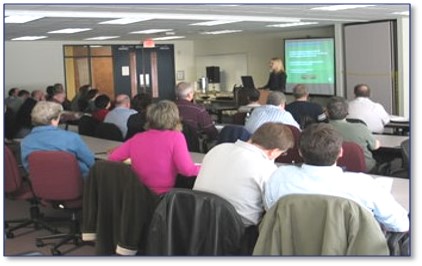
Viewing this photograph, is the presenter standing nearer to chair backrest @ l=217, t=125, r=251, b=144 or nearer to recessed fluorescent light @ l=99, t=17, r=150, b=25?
recessed fluorescent light @ l=99, t=17, r=150, b=25

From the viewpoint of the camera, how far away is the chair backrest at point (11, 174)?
15.0ft

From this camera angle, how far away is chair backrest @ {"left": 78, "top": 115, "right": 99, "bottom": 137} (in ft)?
21.7

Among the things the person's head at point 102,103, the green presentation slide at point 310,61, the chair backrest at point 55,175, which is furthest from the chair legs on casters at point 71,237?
the green presentation slide at point 310,61

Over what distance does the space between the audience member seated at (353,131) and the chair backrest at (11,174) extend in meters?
2.54

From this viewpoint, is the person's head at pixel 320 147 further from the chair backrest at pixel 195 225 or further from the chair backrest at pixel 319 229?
the chair backrest at pixel 195 225

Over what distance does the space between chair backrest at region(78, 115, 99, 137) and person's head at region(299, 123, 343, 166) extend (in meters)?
4.06

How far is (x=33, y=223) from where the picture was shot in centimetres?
535

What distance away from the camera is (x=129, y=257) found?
11.6 feet

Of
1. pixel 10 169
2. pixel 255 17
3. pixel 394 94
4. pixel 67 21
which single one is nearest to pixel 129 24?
pixel 67 21

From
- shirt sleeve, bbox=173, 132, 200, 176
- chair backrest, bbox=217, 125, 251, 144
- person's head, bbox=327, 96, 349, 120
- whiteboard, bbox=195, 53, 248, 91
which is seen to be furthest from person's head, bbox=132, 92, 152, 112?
whiteboard, bbox=195, 53, 248, 91

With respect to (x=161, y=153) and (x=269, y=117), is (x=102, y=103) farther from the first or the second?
(x=161, y=153)

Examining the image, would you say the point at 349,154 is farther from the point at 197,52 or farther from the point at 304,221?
the point at 197,52

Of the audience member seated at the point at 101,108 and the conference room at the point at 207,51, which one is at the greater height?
the conference room at the point at 207,51

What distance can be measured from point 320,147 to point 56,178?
2.19 metres
